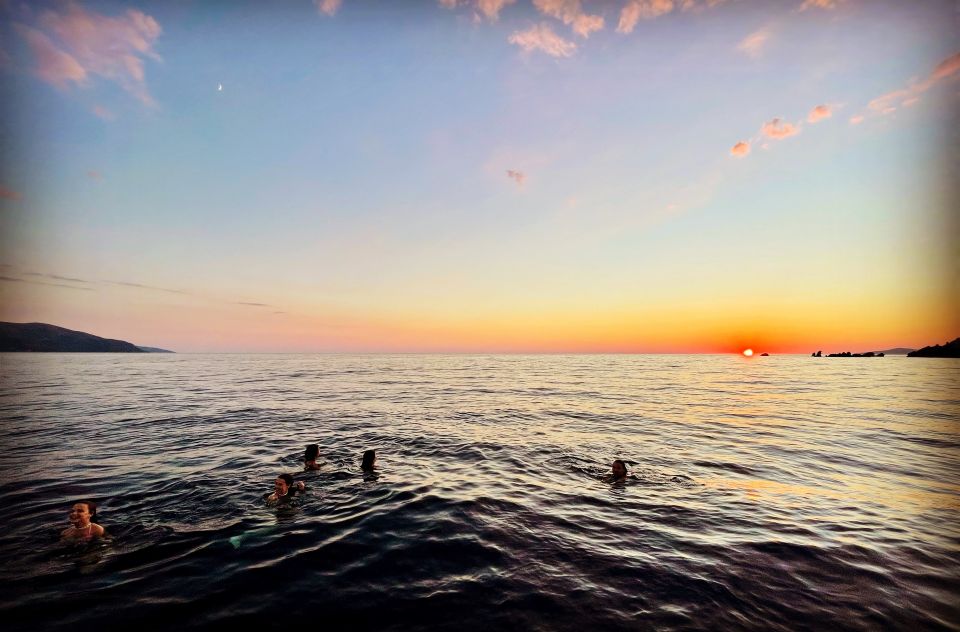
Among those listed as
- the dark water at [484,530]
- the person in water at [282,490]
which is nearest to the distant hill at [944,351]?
the dark water at [484,530]

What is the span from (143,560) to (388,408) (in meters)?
23.8

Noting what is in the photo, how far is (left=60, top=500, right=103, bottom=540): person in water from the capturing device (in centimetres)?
917

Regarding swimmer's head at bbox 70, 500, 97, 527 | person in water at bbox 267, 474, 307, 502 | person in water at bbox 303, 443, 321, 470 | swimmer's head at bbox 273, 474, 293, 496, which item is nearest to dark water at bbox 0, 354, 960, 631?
person in water at bbox 303, 443, 321, 470

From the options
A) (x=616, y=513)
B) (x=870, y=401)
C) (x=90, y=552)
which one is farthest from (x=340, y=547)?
(x=870, y=401)

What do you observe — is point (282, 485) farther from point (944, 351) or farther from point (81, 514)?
point (944, 351)

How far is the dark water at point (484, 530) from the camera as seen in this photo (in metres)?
7.18

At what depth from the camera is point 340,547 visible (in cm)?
952

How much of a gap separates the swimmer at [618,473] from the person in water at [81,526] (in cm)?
1507

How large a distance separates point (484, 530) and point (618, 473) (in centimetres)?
648

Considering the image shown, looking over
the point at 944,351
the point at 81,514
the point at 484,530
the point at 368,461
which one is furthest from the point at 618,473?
the point at 944,351

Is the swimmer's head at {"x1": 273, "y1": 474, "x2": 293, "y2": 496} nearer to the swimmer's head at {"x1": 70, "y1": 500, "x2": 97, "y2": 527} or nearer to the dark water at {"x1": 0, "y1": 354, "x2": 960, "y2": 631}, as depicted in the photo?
the dark water at {"x1": 0, "y1": 354, "x2": 960, "y2": 631}

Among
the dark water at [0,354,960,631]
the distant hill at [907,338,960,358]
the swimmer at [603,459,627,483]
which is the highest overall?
the distant hill at [907,338,960,358]

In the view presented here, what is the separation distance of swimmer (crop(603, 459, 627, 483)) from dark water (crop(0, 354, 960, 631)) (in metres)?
0.40

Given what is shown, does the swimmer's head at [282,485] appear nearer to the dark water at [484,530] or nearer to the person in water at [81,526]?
the dark water at [484,530]
